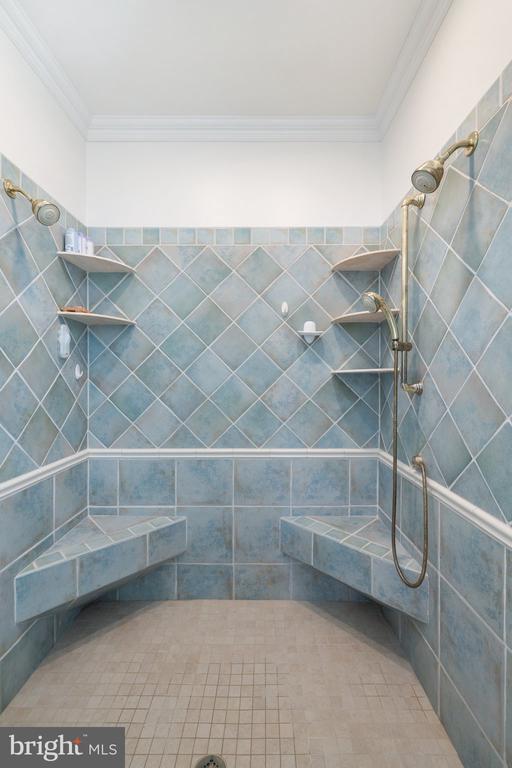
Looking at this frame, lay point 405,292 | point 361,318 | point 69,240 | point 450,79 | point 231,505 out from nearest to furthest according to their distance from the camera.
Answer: point 450,79 → point 405,292 → point 69,240 → point 361,318 → point 231,505

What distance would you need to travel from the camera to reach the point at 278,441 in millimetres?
2262

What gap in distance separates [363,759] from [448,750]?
12.4 inches

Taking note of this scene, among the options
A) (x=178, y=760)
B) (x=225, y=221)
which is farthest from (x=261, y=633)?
(x=225, y=221)

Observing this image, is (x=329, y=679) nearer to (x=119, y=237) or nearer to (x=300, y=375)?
(x=300, y=375)

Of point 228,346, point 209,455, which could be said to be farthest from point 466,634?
point 228,346

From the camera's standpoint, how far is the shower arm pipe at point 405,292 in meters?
1.65

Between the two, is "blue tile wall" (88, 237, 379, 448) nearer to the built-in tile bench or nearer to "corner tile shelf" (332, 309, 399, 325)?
"corner tile shelf" (332, 309, 399, 325)

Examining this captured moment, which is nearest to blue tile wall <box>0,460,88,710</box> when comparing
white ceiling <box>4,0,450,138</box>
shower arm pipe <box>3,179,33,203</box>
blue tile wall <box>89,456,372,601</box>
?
blue tile wall <box>89,456,372,601</box>

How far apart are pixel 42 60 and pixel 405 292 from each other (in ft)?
6.42

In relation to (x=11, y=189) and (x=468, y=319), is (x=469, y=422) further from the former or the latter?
(x=11, y=189)

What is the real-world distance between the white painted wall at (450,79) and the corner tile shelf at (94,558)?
218cm

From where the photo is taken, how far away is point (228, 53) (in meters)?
1.77

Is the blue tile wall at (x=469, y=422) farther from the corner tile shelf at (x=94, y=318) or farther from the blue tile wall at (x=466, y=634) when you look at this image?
the corner tile shelf at (x=94, y=318)

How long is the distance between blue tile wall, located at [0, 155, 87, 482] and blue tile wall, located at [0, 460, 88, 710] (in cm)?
13
